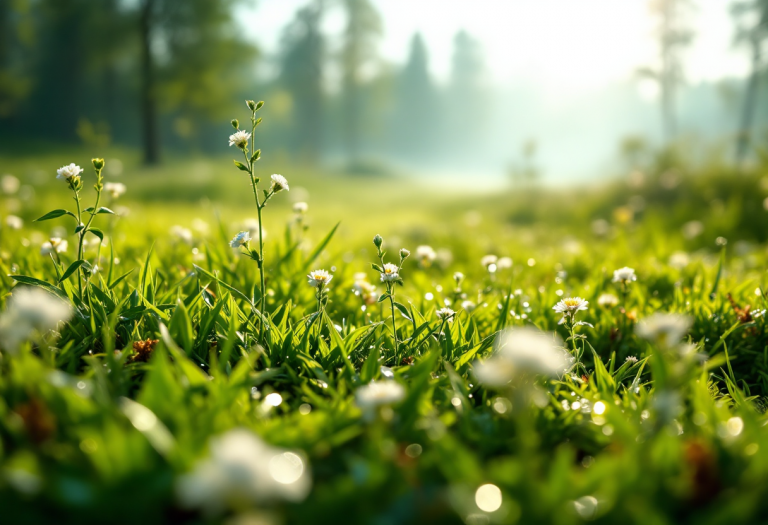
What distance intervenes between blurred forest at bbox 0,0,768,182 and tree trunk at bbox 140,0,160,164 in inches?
1.8

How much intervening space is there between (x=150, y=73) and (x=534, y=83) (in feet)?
233

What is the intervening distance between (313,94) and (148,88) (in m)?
18.4

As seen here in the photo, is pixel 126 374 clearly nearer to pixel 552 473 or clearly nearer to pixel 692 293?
pixel 552 473

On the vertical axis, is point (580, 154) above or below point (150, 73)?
below

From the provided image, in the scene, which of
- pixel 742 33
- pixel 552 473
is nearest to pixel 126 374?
pixel 552 473

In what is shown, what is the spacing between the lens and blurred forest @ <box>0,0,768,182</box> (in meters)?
18.0

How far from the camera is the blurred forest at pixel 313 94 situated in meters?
18.0

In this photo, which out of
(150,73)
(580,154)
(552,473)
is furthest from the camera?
(580,154)

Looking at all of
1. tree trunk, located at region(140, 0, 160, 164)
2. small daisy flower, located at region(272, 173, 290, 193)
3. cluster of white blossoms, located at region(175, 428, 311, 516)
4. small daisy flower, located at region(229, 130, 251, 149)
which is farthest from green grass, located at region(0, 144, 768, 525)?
tree trunk, located at region(140, 0, 160, 164)

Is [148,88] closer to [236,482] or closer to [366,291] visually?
[366,291]

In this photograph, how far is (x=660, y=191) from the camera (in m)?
8.20

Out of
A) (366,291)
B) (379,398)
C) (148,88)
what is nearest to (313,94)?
(148,88)

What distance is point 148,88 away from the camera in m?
16.7

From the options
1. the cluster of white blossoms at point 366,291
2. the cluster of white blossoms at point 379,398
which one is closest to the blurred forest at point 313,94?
the cluster of white blossoms at point 366,291
